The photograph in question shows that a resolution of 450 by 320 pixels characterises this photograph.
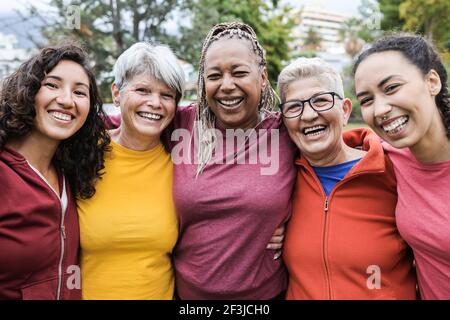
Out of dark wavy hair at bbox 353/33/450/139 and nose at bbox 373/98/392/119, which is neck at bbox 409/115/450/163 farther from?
nose at bbox 373/98/392/119

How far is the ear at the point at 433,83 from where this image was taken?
2.25m

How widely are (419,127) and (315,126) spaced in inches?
24.6

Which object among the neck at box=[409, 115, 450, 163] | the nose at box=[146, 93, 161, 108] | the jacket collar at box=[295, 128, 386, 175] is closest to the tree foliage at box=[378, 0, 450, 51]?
the jacket collar at box=[295, 128, 386, 175]

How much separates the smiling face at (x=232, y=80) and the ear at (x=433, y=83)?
1077 millimetres

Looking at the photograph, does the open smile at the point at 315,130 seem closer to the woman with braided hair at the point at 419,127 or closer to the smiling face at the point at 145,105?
the woman with braided hair at the point at 419,127

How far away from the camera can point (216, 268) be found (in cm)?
252

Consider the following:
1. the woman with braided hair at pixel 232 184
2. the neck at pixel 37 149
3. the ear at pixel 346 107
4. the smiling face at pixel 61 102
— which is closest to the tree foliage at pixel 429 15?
the ear at pixel 346 107

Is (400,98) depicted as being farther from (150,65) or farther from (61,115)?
(61,115)

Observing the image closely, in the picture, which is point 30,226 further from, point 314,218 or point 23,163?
point 314,218

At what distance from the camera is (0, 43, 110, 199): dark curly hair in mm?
2363

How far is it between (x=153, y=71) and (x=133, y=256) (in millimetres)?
1267

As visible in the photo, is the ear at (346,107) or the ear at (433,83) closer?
the ear at (433,83)

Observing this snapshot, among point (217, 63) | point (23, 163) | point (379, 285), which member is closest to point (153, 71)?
point (217, 63)

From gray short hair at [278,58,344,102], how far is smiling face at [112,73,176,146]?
2.75ft
